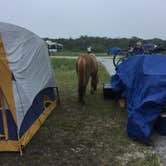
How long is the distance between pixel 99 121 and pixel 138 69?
3.70 ft

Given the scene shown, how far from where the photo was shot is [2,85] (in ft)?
11.7

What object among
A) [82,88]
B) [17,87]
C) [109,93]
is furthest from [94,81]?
[17,87]

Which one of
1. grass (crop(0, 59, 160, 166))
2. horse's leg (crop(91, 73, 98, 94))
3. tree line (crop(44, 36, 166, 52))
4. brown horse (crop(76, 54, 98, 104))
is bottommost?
tree line (crop(44, 36, 166, 52))

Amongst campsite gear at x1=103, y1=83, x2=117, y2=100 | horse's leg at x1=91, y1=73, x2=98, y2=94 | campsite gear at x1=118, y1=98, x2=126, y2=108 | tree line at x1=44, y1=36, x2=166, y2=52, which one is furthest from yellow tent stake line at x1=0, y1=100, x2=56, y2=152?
tree line at x1=44, y1=36, x2=166, y2=52

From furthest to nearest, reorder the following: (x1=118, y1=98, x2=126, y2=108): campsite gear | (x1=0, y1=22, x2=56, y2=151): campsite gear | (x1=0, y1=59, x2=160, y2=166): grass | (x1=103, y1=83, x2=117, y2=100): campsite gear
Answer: (x1=103, y1=83, x2=117, y2=100): campsite gear < (x1=118, y1=98, x2=126, y2=108): campsite gear < (x1=0, y1=22, x2=56, y2=151): campsite gear < (x1=0, y1=59, x2=160, y2=166): grass

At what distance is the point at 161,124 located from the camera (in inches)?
165

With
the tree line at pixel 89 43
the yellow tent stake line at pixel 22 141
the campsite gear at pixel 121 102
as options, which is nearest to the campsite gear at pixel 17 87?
the yellow tent stake line at pixel 22 141

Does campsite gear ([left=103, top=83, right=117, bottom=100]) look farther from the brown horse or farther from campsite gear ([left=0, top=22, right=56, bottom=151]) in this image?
campsite gear ([left=0, top=22, right=56, bottom=151])

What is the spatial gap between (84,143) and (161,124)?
3.82 ft

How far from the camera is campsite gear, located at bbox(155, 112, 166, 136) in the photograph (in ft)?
13.5

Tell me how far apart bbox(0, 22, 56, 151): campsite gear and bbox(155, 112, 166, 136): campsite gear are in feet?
6.05

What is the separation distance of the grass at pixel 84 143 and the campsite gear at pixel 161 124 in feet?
1.64

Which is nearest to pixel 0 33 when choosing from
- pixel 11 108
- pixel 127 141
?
pixel 11 108

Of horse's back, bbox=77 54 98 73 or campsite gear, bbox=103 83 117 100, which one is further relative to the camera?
campsite gear, bbox=103 83 117 100
